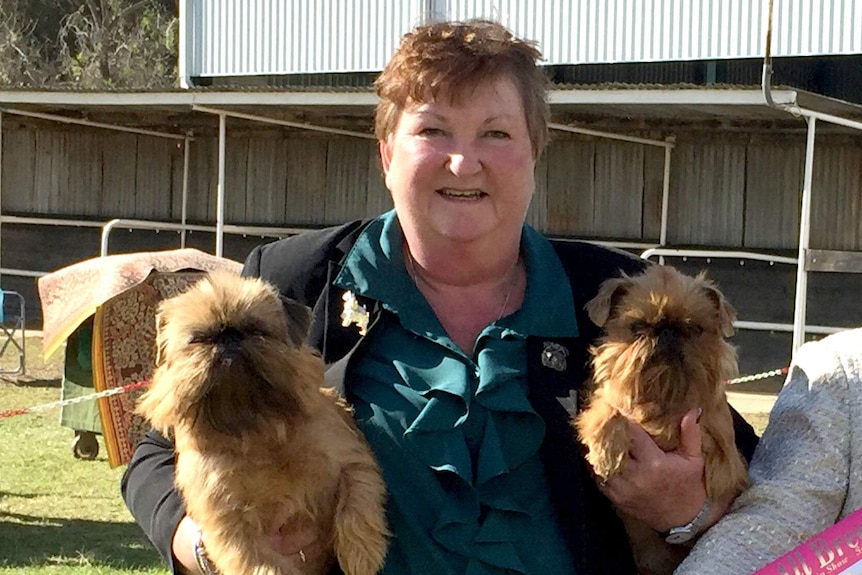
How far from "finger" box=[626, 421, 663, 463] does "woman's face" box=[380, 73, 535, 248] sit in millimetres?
712

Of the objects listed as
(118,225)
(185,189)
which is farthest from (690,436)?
(185,189)

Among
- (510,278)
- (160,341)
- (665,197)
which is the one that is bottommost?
(665,197)

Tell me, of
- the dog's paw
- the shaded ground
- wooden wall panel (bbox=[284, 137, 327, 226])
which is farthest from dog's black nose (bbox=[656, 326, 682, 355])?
wooden wall panel (bbox=[284, 137, 327, 226])

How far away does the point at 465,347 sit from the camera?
3656 millimetres

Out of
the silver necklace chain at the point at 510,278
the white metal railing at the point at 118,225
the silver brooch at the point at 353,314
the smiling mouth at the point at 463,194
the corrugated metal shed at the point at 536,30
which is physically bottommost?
the white metal railing at the point at 118,225

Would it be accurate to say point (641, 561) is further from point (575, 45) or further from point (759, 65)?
point (759, 65)

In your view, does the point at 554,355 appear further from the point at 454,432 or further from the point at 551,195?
the point at 551,195

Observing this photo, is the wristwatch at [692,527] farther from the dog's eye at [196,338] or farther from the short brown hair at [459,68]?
the dog's eye at [196,338]

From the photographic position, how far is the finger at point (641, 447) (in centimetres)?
356

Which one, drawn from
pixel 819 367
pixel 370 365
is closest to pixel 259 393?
pixel 370 365

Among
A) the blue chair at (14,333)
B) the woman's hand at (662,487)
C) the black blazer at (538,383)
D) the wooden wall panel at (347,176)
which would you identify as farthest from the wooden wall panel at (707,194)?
the woman's hand at (662,487)

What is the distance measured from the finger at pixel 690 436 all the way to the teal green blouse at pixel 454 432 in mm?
414

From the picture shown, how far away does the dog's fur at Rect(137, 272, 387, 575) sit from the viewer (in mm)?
3549

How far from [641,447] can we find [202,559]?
1.29m
